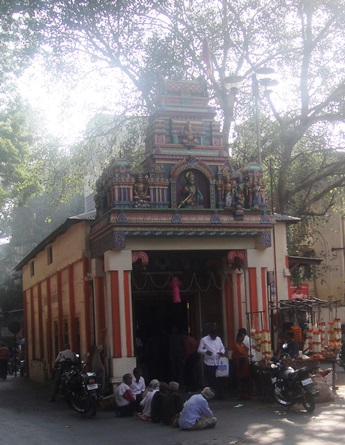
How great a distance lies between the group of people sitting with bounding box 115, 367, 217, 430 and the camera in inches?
507

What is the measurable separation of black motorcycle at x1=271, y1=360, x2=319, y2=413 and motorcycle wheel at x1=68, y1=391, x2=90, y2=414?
12.7 feet

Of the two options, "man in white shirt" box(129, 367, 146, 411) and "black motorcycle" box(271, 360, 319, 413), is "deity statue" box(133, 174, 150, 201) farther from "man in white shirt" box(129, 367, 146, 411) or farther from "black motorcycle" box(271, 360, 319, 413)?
"black motorcycle" box(271, 360, 319, 413)

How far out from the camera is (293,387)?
14.2 meters

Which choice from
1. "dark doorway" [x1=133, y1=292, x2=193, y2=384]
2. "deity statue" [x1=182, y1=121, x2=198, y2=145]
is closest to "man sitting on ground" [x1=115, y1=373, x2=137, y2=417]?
"dark doorway" [x1=133, y1=292, x2=193, y2=384]

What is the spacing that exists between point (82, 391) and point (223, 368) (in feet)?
10.5

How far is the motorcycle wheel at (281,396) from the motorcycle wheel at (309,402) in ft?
1.42

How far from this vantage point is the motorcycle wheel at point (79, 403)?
15.4 m

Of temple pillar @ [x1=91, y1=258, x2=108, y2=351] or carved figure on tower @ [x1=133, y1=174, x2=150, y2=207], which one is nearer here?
carved figure on tower @ [x1=133, y1=174, x2=150, y2=207]

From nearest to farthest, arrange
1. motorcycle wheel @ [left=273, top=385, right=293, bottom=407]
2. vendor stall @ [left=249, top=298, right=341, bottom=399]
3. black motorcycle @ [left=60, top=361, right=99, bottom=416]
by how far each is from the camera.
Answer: motorcycle wheel @ [left=273, top=385, right=293, bottom=407]
black motorcycle @ [left=60, top=361, right=99, bottom=416]
vendor stall @ [left=249, top=298, right=341, bottom=399]

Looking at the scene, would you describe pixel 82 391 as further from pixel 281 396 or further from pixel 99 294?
pixel 281 396

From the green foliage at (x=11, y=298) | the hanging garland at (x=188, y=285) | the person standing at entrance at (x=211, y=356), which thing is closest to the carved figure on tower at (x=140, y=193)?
the hanging garland at (x=188, y=285)

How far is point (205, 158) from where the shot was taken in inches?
731

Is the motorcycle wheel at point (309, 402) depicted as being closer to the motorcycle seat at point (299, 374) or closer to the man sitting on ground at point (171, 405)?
the motorcycle seat at point (299, 374)

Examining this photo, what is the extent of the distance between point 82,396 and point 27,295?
15.6 meters
